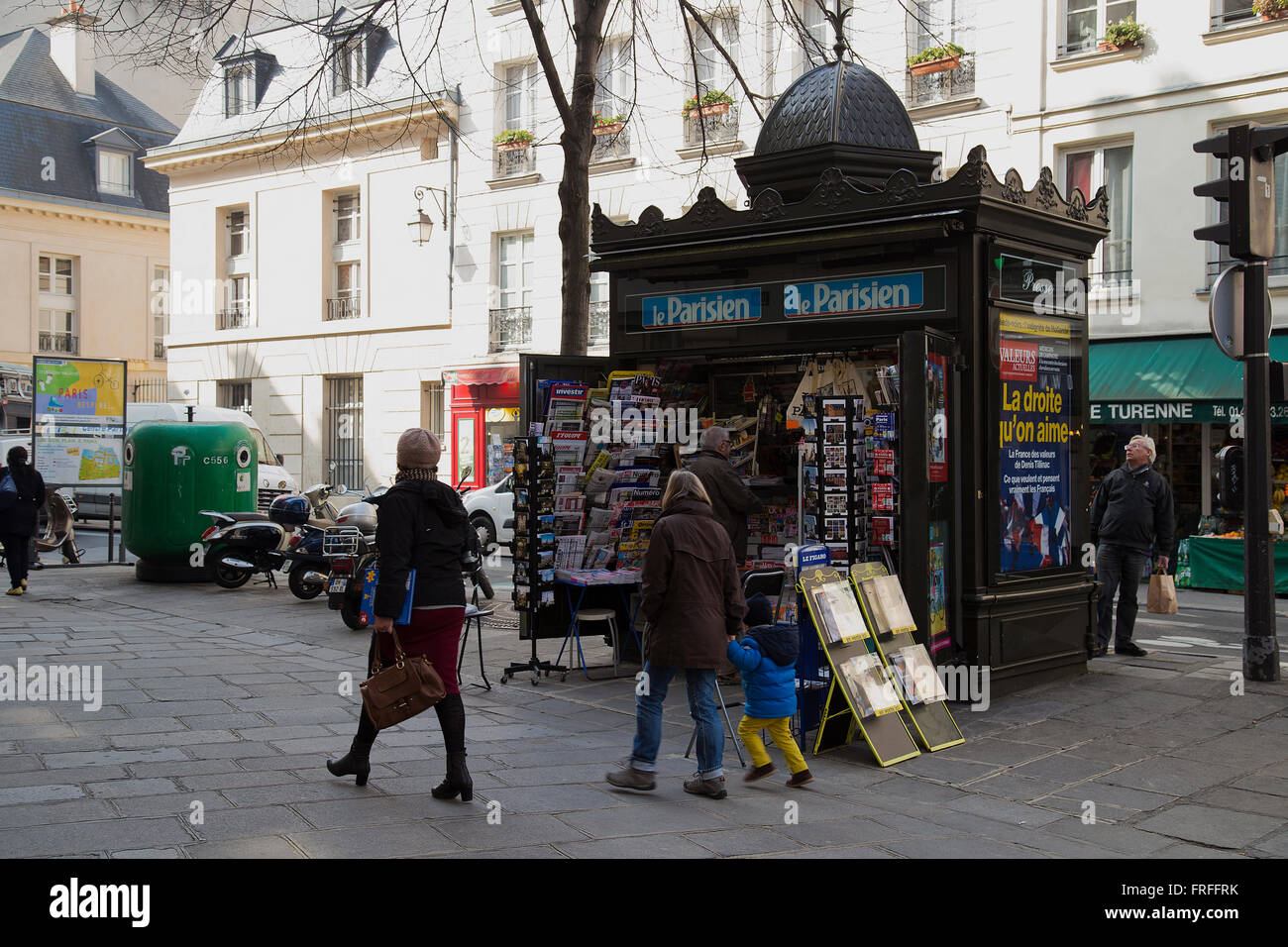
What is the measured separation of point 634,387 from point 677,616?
401 centimetres

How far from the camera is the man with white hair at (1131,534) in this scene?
33.9 feet

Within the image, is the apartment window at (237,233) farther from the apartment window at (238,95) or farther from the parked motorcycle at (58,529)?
the parked motorcycle at (58,529)

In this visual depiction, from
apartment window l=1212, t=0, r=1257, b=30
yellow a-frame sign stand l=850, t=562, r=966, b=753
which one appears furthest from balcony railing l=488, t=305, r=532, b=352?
yellow a-frame sign stand l=850, t=562, r=966, b=753

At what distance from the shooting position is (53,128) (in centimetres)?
4138

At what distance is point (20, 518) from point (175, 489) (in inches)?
68.2

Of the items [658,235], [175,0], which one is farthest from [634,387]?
[175,0]

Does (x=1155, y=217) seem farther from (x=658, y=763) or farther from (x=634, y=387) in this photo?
(x=658, y=763)

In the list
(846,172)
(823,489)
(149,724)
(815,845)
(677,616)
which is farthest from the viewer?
(846,172)

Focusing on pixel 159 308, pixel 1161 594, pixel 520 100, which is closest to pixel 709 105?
pixel 520 100

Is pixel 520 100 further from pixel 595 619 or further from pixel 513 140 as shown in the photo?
pixel 595 619

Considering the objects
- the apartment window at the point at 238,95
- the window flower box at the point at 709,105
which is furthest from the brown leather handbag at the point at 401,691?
the apartment window at the point at 238,95

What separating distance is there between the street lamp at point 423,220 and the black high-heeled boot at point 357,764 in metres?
21.5

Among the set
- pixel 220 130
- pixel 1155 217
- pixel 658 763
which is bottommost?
pixel 658 763

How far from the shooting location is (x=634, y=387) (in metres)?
9.92
